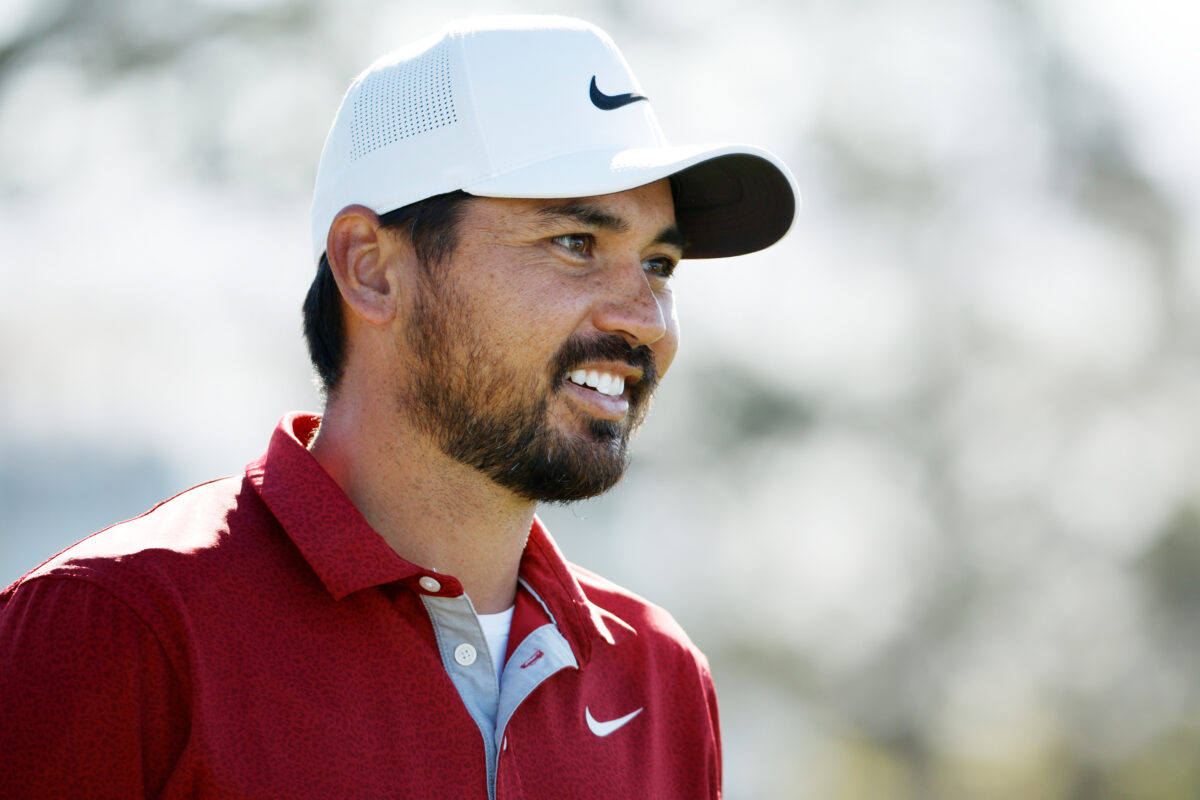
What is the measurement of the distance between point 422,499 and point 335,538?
0.95 ft

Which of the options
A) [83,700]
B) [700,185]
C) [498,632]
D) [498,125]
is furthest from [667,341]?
[83,700]

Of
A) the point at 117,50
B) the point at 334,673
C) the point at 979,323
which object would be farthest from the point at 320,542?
the point at 979,323

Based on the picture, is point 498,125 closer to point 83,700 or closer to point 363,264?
point 363,264

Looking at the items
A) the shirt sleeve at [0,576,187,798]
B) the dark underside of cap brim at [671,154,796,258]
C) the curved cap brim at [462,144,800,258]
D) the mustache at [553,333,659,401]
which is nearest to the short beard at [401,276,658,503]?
the mustache at [553,333,659,401]

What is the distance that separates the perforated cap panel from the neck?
0.55 metres

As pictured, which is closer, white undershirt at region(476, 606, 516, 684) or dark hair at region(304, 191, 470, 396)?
white undershirt at region(476, 606, 516, 684)

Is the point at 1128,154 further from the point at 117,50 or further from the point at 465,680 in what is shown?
the point at 465,680

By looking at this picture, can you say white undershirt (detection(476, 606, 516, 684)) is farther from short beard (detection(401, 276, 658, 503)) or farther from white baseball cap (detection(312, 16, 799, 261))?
white baseball cap (detection(312, 16, 799, 261))

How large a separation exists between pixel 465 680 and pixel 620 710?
16.7 inches

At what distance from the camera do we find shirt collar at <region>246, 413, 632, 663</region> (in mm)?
2275

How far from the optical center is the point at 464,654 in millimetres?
2377

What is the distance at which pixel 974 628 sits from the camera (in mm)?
17625

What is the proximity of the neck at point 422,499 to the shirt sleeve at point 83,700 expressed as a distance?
0.57 meters

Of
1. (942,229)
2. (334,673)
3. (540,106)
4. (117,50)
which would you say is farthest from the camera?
(942,229)
